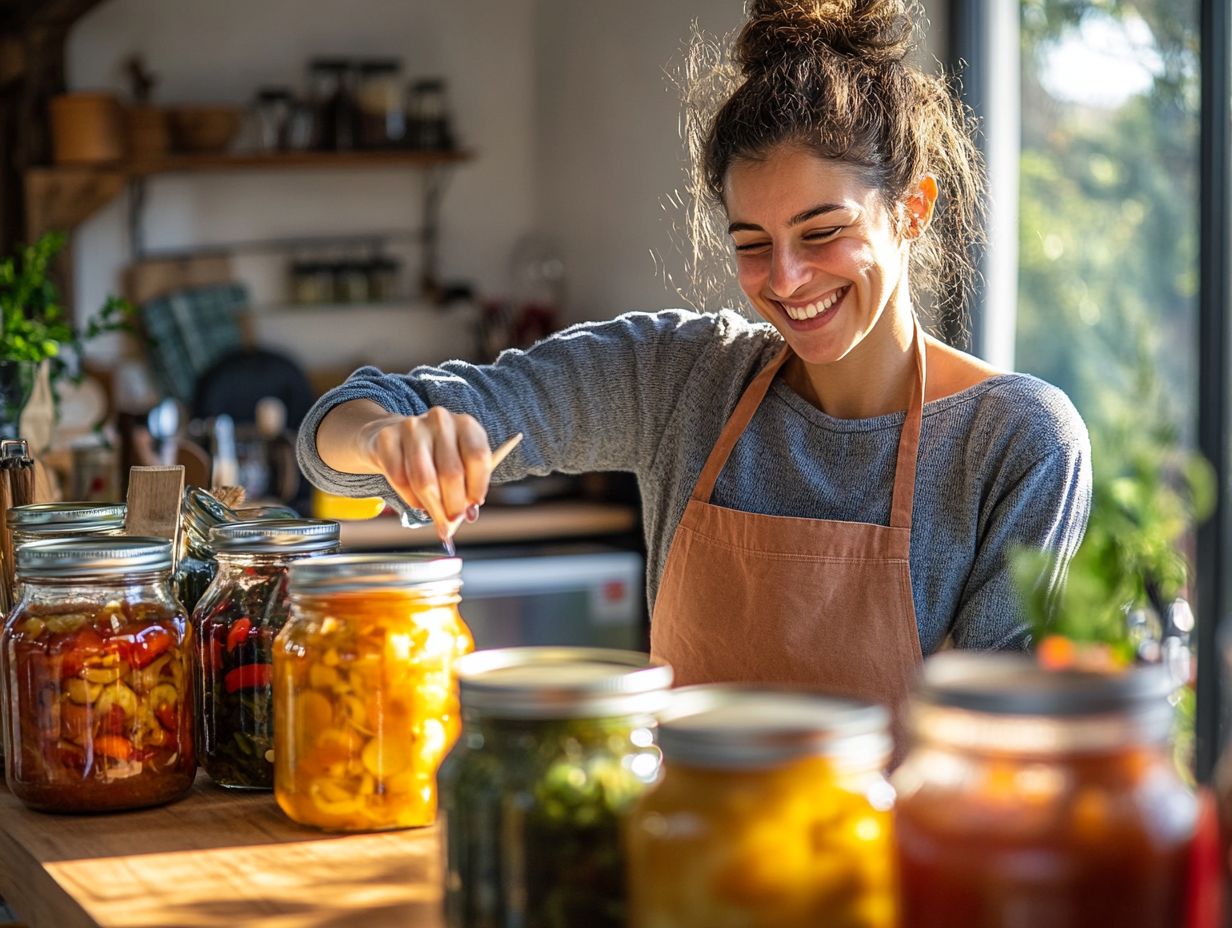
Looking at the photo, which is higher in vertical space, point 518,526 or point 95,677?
point 95,677

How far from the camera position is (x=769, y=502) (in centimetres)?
167

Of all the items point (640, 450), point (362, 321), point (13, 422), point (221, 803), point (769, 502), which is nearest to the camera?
point (221, 803)

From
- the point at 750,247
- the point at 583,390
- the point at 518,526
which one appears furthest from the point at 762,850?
the point at 518,526

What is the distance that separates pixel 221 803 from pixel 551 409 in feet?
2.12

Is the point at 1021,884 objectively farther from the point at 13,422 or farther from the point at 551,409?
the point at 13,422

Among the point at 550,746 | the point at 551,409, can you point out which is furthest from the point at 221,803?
the point at 551,409

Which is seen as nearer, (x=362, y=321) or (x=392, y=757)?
(x=392, y=757)

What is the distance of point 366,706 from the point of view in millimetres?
1052

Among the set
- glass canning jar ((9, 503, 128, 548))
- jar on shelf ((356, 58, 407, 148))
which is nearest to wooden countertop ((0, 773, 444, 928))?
glass canning jar ((9, 503, 128, 548))

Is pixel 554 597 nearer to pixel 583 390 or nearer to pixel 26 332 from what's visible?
pixel 26 332

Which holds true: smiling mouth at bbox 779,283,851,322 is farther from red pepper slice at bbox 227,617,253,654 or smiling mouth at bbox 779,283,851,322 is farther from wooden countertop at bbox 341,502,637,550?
wooden countertop at bbox 341,502,637,550


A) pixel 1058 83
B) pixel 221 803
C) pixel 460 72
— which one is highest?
pixel 460 72

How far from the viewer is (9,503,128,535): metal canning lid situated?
1328 millimetres

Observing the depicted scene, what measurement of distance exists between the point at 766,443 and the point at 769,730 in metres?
1.04
